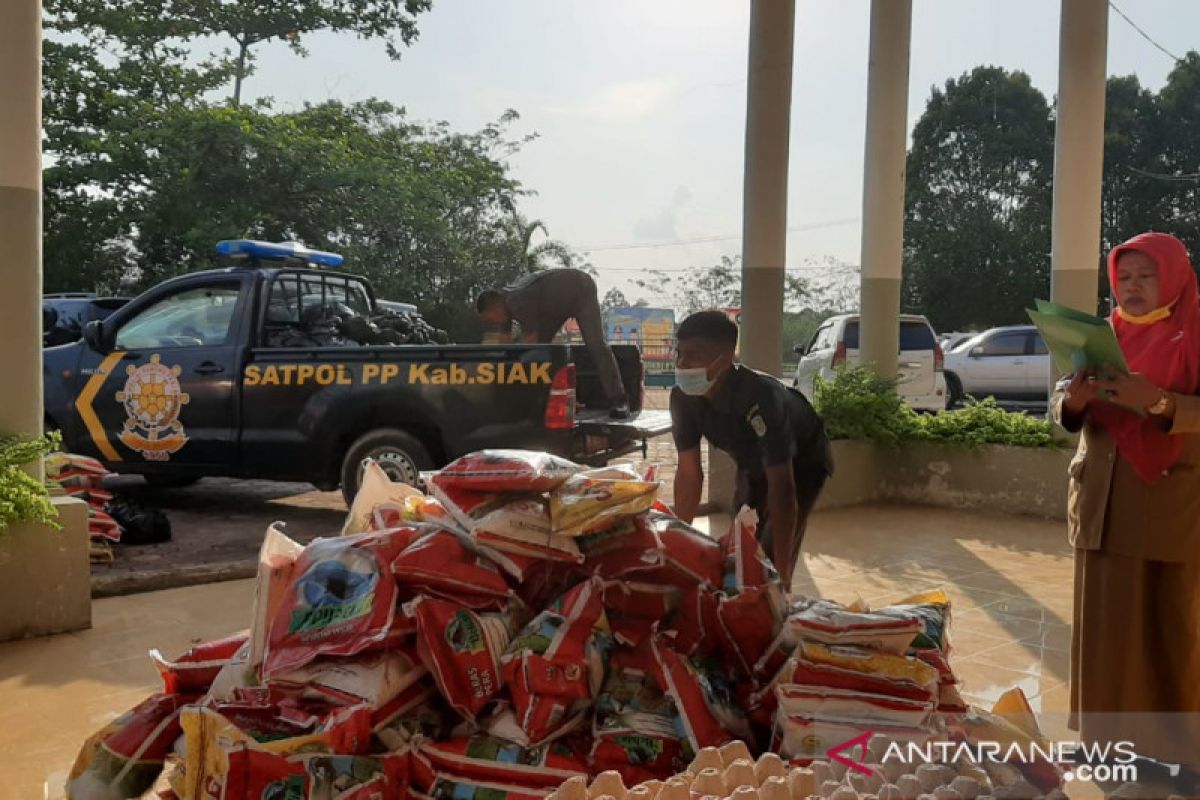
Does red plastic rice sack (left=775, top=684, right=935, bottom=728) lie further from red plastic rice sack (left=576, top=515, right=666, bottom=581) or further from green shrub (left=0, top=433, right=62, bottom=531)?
green shrub (left=0, top=433, right=62, bottom=531)

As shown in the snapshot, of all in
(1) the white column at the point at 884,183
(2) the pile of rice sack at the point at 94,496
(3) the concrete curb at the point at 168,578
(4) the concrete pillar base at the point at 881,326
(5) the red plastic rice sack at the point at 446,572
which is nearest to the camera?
(5) the red plastic rice sack at the point at 446,572

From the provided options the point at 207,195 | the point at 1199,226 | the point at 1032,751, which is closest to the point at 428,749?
the point at 1032,751

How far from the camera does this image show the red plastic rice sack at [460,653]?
206 cm

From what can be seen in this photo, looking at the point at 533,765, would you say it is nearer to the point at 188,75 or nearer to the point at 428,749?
the point at 428,749

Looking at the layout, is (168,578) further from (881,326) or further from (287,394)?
(881,326)

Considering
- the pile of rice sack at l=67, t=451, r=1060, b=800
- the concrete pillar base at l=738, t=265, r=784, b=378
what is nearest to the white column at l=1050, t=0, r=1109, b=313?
the concrete pillar base at l=738, t=265, r=784, b=378

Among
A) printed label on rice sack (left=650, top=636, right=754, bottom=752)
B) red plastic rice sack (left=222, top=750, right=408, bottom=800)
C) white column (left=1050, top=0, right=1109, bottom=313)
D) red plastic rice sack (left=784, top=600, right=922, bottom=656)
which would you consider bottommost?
red plastic rice sack (left=222, top=750, right=408, bottom=800)

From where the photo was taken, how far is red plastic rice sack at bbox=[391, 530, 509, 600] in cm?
220

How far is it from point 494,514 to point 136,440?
6290 millimetres

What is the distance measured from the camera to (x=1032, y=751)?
175cm

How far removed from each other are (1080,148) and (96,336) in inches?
336

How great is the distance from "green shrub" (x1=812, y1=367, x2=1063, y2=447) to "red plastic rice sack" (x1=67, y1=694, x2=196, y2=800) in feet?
23.4

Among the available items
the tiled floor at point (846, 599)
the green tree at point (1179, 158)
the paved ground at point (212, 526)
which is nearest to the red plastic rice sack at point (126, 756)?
the tiled floor at point (846, 599)

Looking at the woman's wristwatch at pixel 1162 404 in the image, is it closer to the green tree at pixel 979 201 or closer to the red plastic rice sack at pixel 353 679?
the red plastic rice sack at pixel 353 679
